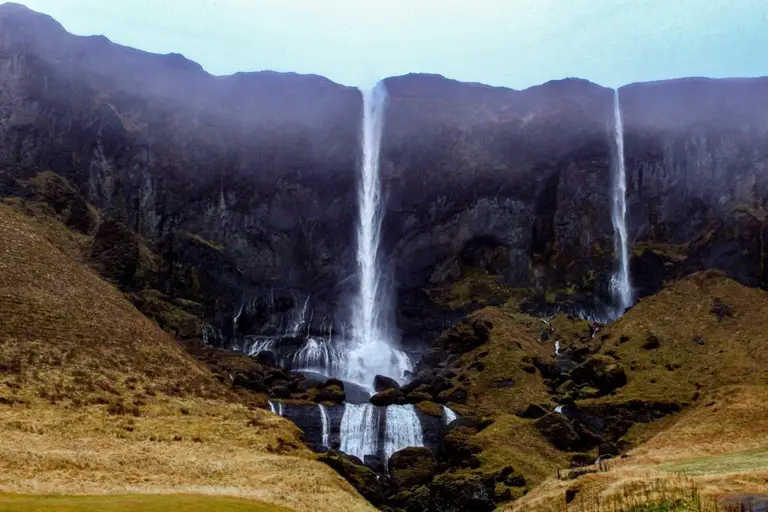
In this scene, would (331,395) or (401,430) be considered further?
(331,395)

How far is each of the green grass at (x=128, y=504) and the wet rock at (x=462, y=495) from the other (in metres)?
14.3

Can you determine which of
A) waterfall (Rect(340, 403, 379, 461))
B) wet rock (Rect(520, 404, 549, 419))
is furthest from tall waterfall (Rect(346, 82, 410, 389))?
wet rock (Rect(520, 404, 549, 419))

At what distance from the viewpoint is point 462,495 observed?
4184 centimetres

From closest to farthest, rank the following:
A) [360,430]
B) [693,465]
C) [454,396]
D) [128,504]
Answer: [128,504] → [693,465] → [360,430] → [454,396]

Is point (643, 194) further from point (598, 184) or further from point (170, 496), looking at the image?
point (170, 496)

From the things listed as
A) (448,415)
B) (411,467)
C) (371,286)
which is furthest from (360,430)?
(371,286)

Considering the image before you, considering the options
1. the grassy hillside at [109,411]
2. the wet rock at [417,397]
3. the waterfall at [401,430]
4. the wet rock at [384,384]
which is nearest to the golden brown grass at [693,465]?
the grassy hillside at [109,411]

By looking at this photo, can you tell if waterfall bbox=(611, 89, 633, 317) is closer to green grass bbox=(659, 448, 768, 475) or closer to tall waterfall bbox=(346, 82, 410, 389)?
tall waterfall bbox=(346, 82, 410, 389)

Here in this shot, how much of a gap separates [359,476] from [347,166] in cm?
6347

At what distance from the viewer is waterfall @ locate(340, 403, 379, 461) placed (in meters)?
57.4

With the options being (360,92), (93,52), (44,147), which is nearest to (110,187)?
(44,147)

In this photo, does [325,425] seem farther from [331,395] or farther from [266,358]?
[266,358]

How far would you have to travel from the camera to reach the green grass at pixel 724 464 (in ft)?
95.0

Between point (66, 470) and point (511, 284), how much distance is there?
239 ft
